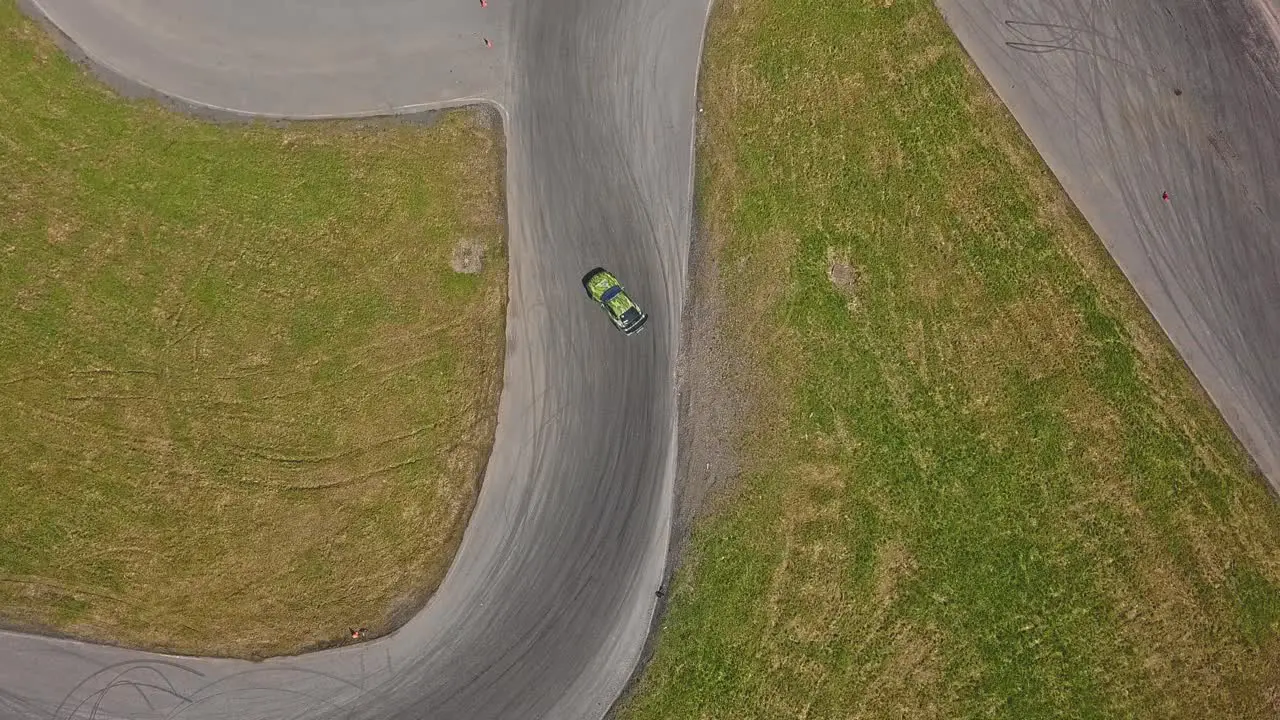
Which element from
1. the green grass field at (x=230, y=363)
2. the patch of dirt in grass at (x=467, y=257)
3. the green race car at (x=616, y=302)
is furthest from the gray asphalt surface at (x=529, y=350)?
the patch of dirt in grass at (x=467, y=257)

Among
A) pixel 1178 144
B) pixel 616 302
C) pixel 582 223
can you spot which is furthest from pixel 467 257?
pixel 1178 144

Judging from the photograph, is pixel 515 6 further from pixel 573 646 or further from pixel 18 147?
pixel 573 646

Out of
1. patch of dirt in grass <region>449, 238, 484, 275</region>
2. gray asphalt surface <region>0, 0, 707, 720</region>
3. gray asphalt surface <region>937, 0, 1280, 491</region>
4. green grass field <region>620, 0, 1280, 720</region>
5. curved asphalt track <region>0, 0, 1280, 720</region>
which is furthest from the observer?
gray asphalt surface <region>937, 0, 1280, 491</region>

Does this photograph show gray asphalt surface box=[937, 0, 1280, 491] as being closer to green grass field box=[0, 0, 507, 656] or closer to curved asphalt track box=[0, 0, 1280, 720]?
curved asphalt track box=[0, 0, 1280, 720]

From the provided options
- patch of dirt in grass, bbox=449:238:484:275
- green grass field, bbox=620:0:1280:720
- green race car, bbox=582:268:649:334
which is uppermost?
patch of dirt in grass, bbox=449:238:484:275

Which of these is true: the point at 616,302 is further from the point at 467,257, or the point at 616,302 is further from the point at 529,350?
the point at 467,257

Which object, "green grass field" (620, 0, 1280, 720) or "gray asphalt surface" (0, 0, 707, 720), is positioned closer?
"gray asphalt surface" (0, 0, 707, 720)

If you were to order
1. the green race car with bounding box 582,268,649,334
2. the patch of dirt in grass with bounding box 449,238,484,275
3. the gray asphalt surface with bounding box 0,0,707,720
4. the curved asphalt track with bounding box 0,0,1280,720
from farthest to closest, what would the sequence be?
the patch of dirt in grass with bounding box 449,238,484,275 → the green race car with bounding box 582,268,649,334 → the curved asphalt track with bounding box 0,0,1280,720 → the gray asphalt surface with bounding box 0,0,707,720

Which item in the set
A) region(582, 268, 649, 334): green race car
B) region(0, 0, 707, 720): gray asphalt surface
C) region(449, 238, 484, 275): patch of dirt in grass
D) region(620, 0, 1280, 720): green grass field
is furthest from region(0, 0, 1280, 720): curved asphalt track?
region(620, 0, 1280, 720): green grass field
